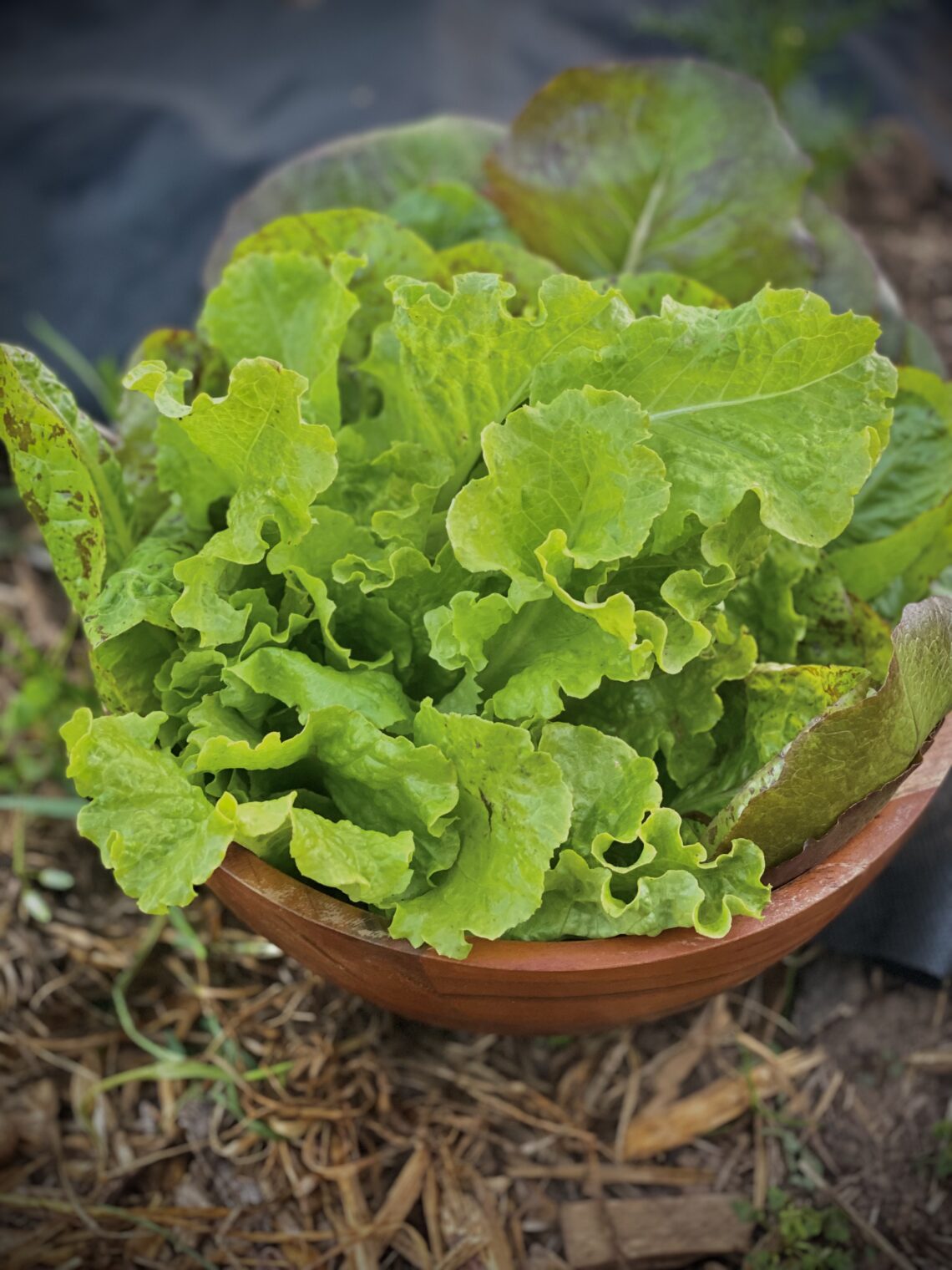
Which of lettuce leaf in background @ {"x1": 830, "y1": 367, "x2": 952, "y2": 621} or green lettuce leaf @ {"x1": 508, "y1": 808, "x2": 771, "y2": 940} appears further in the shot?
lettuce leaf in background @ {"x1": 830, "y1": 367, "x2": 952, "y2": 621}

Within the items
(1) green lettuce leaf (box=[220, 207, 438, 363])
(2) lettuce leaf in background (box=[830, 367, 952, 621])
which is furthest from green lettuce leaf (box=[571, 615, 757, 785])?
(1) green lettuce leaf (box=[220, 207, 438, 363])

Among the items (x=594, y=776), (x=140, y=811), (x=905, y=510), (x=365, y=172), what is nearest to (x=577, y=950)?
(x=594, y=776)

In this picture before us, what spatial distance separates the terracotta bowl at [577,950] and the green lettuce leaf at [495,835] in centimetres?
3

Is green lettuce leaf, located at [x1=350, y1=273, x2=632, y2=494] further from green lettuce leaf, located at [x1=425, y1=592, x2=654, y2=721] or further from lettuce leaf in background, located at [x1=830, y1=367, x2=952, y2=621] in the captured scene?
lettuce leaf in background, located at [x1=830, y1=367, x2=952, y2=621]

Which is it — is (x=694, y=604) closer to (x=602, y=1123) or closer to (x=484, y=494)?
(x=484, y=494)

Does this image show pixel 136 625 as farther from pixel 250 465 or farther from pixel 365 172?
pixel 365 172

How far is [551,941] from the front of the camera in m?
0.97

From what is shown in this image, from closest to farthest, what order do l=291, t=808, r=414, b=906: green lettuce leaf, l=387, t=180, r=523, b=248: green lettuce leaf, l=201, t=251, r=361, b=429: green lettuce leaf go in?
l=291, t=808, r=414, b=906: green lettuce leaf
l=201, t=251, r=361, b=429: green lettuce leaf
l=387, t=180, r=523, b=248: green lettuce leaf

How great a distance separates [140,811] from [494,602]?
0.34 metres

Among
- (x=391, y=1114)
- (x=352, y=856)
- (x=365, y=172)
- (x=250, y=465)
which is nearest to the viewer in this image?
(x=352, y=856)

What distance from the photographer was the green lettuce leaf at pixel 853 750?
35.7 inches

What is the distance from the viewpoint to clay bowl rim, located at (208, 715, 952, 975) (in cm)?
93

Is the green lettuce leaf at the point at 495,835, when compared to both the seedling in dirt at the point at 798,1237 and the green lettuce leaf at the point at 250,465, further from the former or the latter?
the seedling in dirt at the point at 798,1237

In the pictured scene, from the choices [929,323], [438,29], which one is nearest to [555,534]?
[929,323]
